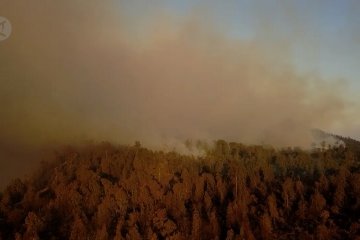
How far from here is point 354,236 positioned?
168500 millimetres

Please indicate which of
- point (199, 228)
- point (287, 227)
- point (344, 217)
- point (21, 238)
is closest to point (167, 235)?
point (199, 228)

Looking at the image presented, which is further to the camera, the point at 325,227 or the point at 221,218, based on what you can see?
the point at 221,218

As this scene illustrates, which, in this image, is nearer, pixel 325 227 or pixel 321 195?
pixel 325 227

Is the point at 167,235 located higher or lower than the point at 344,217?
lower

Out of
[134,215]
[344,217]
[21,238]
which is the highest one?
[344,217]

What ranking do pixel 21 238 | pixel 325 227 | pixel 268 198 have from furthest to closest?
pixel 268 198 < pixel 21 238 < pixel 325 227

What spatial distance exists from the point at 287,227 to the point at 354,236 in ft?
78.9

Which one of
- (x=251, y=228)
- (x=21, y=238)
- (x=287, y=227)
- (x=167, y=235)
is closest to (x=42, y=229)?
(x=21, y=238)

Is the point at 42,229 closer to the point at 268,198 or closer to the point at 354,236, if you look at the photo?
the point at 268,198

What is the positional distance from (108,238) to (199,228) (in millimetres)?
33740

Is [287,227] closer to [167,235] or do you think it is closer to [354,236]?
[354,236]

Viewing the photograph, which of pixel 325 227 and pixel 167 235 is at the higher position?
pixel 325 227

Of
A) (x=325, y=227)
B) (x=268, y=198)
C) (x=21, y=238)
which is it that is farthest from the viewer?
(x=268, y=198)

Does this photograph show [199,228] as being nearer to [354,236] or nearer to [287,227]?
[287,227]
